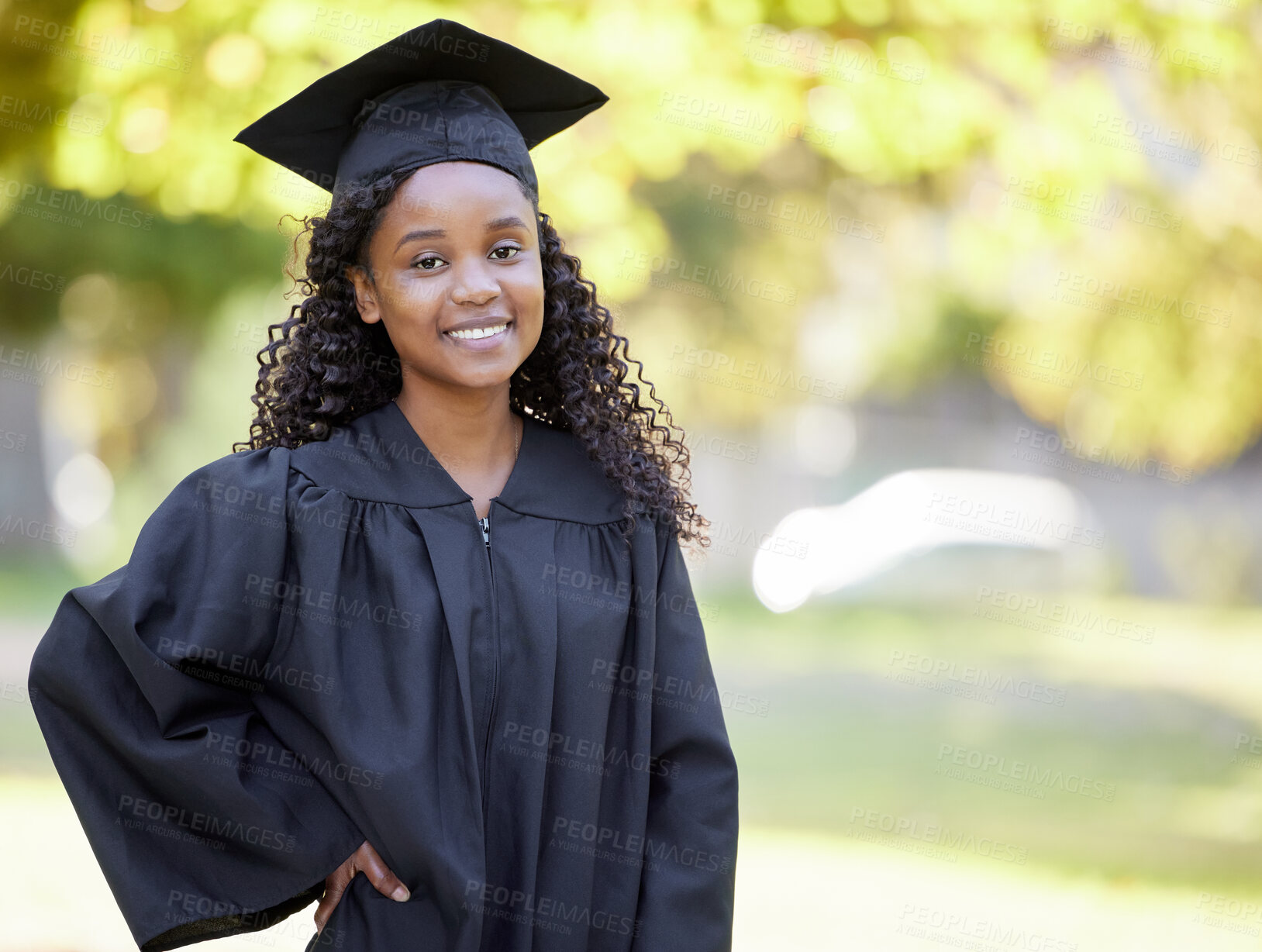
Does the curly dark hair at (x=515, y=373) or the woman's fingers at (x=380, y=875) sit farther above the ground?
the curly dark hair at (x=515, y=373)

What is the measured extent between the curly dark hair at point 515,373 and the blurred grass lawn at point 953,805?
331 centimetres

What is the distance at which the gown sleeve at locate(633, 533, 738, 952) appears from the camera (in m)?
2.16

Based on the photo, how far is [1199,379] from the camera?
879 cm

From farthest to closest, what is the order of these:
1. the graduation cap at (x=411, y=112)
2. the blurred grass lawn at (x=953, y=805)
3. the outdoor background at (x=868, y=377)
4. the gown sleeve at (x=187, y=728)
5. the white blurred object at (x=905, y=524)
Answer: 1. the white blurred object at (x=905, y=524)
2. the outdoor background at (x=868, y=377)
3. the blurred grass lawn at (x=953, y=805)
4. the graduation cap at (x=411, y=112)
5. the gown sleeve at (x=187, y=728)

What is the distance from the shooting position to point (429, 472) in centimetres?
219

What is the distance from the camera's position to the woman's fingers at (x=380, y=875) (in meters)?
2.00

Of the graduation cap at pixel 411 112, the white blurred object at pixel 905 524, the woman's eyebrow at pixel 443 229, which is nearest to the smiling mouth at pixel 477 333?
the woman's eyebrow at pixel 443 229

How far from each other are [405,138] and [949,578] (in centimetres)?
1161

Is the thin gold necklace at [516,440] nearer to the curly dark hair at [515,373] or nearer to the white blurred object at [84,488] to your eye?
the curly dark hair at [515,373]

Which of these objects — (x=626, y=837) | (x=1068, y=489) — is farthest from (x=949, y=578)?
(x=626, y=837)

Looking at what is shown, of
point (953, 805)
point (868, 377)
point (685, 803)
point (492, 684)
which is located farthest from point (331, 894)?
point (868, 377)

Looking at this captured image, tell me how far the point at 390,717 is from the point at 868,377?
37.7ft

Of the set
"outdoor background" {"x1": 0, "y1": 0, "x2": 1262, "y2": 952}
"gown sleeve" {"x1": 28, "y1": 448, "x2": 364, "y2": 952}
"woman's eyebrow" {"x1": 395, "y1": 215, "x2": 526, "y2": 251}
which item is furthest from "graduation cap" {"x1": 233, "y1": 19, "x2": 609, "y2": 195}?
"outdoor background" {"x1": 0, "y1": 0, "x2": 1262, "y2": 952}

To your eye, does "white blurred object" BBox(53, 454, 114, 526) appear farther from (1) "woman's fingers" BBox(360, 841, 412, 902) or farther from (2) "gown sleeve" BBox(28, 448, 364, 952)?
(1) "woman's fingers" BBox(360, 841, 412, 902)
